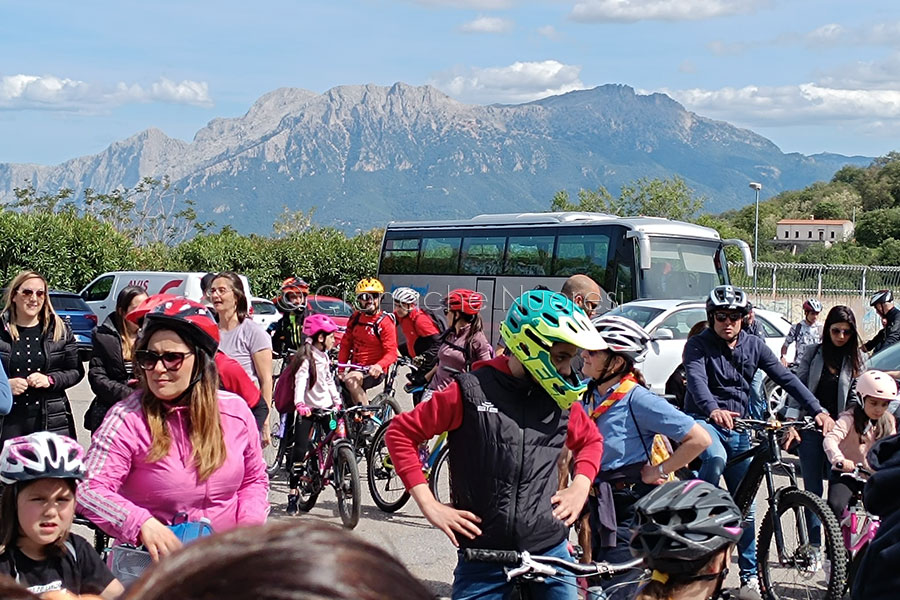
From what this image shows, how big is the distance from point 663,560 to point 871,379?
427cm

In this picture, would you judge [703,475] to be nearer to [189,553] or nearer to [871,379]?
[871,379]

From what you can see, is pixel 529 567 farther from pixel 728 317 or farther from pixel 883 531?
pixel 728 317

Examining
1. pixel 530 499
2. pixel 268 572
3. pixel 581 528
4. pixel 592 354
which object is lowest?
pixel 581 528

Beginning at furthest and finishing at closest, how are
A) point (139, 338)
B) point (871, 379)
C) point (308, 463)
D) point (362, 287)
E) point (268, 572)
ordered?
point (362, 287)
point (308, 463)
point (871, 379)
point (139, 338)
point (268, 572)

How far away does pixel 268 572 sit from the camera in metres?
0.91

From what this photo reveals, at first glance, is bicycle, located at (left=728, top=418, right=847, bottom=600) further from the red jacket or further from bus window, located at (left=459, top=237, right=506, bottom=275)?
bus window, located at (left=459, top=237, right=506, bottom=275)

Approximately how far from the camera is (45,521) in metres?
3.48

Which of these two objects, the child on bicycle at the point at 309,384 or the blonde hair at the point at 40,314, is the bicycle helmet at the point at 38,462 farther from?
the child on bicycle at the point at 309,384

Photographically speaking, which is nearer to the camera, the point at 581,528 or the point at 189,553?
the point at 189,553

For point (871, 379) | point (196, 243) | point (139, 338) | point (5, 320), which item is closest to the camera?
point (139, 338)

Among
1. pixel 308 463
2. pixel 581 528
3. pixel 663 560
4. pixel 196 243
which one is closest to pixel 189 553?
pixel 663 560

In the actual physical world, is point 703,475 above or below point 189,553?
below

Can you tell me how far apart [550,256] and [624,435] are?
19597mm

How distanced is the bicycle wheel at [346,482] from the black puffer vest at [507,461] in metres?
4.75
